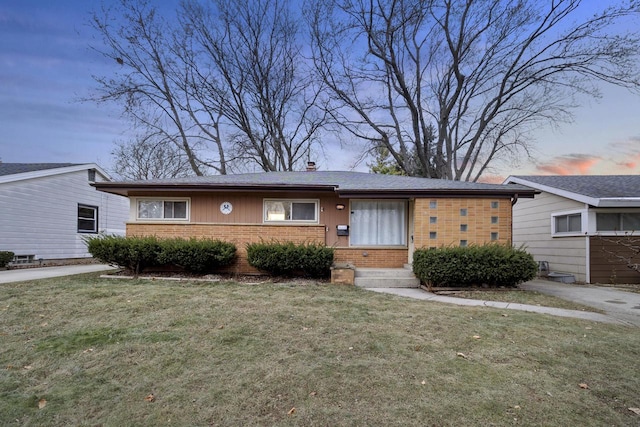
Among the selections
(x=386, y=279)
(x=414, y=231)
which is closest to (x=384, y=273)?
(x=386, y=279)

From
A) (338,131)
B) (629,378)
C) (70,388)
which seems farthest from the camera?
(338,131)

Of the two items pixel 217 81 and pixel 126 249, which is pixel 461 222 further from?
pixel 217 81

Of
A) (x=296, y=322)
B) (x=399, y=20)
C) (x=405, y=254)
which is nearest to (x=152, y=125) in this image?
(x=399, y=20)

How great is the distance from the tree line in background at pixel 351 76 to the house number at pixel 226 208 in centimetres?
1235

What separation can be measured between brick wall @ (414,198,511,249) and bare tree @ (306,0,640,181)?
11.1 meters

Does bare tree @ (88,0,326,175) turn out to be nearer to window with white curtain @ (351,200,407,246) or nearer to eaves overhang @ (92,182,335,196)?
eaves overhang @ (92,182,335,196)

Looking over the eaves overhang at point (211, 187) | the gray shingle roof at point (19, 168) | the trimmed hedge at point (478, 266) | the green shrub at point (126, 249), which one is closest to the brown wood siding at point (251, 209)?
the eaves overhang at point (211, 187)

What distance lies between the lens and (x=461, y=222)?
907 cm

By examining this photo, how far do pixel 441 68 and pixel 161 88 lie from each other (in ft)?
54.7

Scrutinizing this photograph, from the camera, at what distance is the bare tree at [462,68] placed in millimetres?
16406

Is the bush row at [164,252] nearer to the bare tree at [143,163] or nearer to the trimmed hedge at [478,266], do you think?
the trimmed hedge at [478,266]

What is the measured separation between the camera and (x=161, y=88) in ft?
67.3

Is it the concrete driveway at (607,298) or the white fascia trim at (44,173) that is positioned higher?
the white fascia trim at (44,173)

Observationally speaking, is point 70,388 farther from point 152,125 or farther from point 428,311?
point 152,125
